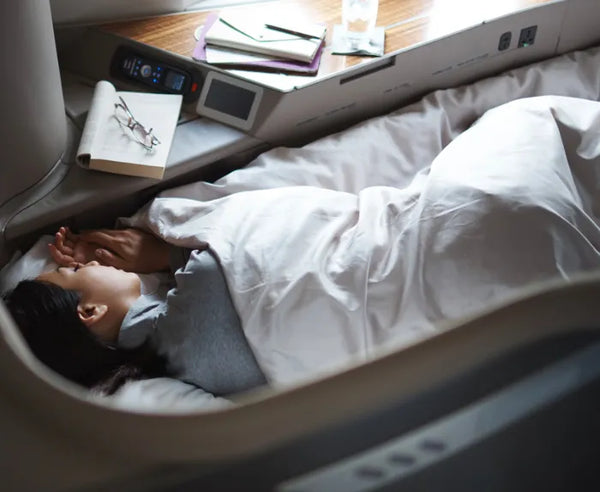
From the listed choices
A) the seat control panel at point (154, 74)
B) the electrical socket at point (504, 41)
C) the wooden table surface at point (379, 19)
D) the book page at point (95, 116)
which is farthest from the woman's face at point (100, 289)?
the electrical socket at point (504, 41)

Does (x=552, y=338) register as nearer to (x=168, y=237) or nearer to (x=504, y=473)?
(x=504, y=473)

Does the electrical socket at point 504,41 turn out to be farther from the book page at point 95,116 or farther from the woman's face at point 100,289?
the woman's face at point 100,289

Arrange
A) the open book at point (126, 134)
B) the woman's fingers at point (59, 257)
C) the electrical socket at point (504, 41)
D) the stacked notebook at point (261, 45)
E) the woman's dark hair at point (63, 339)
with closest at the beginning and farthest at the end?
the woman's dark hair at point (63, 339) → the woman's fingers at point (59, 257) → the open book at point (126, 134) → the stacked notebook at point (261, 45) → the electrical socket at point (504, 41)

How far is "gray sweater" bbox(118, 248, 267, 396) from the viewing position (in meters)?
1.18

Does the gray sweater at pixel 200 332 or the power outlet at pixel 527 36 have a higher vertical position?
the power outlet at pixel 527 36

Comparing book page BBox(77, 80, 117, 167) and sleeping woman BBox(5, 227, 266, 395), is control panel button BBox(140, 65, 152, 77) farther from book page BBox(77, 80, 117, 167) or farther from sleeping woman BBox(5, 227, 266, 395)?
sleeping woman BBox(5, 227, 266, 395)

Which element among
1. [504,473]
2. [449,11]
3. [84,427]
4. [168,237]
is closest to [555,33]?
[449,11]

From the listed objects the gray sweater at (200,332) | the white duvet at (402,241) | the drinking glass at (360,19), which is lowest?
the gray sweater at (200,332)

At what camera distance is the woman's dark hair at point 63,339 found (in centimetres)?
112

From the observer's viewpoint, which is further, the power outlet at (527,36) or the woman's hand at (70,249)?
the power outlet at (527,36)

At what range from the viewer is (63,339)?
45.1 inches

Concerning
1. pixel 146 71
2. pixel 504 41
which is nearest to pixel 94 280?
pixel 146 71

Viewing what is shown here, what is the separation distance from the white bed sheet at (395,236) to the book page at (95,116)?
144mm

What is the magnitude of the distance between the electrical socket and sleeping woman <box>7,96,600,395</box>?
0.46 metres
